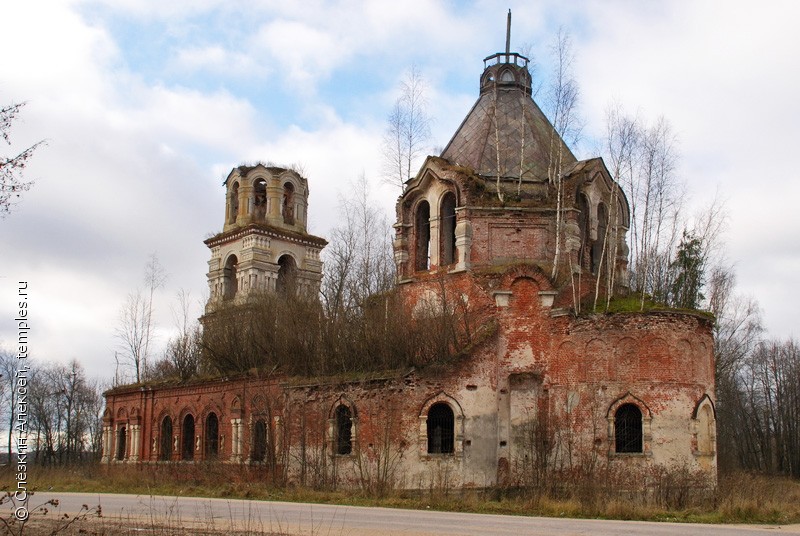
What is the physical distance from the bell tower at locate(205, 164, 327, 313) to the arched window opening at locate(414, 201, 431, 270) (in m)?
21.1

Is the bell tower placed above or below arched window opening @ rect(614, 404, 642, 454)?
above

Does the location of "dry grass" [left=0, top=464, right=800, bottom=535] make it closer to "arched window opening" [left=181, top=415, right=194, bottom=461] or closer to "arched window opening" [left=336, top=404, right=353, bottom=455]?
"arched window opening" [left=336, top=404, right=353, bottom=455]

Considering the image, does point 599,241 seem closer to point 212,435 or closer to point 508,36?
point 508,36

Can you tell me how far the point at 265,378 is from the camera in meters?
25.7

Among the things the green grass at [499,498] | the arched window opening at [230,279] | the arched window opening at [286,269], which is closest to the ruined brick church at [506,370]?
the green grass at [499,498]

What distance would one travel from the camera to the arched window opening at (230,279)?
48325 mm

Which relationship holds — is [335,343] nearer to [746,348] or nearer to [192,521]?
[192,521]

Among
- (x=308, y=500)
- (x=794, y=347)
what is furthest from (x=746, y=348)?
(x=308, y=500)

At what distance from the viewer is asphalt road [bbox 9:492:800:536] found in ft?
41.0

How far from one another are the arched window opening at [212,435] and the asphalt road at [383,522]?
33.9 feet

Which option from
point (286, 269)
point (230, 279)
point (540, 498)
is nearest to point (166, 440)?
point (540, 498)

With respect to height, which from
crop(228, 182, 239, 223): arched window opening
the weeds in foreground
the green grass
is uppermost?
crop(228, 182, 239, 223): arched window opening

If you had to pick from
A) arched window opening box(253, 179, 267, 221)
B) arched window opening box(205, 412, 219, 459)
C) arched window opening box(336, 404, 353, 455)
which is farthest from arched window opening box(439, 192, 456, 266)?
arched window opening box(253, 179, 267, 221)

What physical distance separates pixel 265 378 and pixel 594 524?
44.2ft
